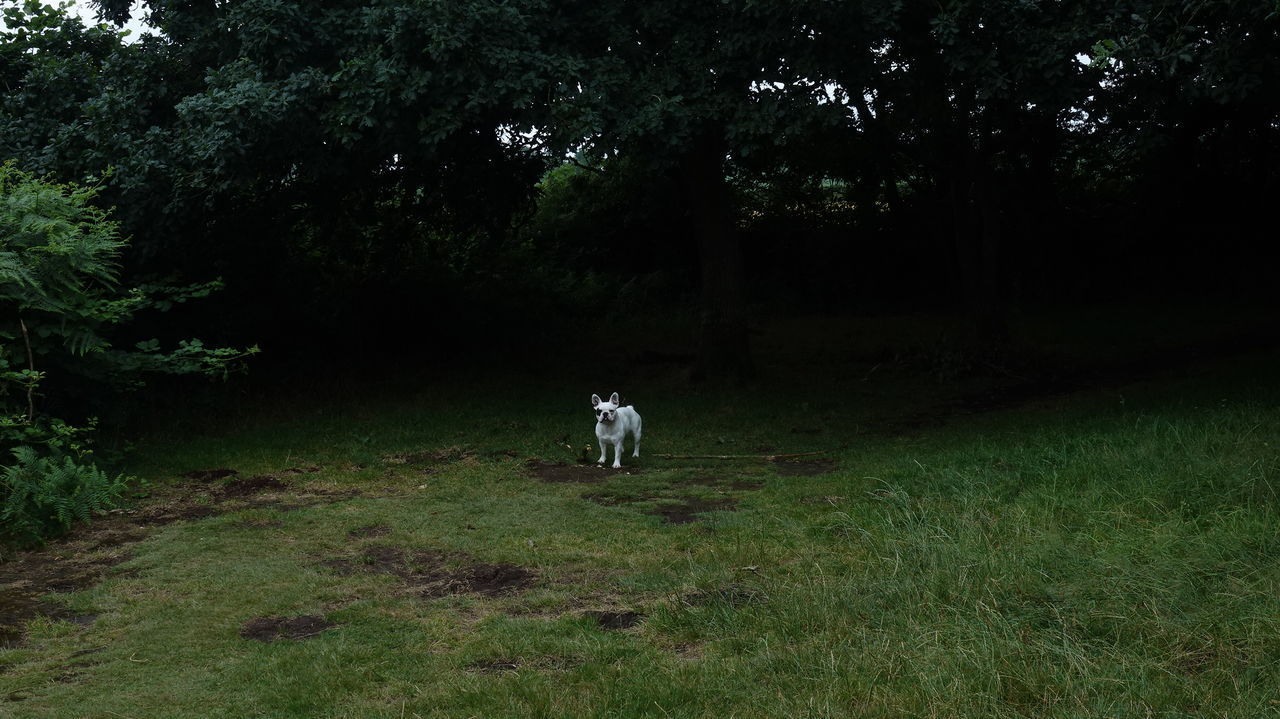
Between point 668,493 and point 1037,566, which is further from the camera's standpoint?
point 668,493

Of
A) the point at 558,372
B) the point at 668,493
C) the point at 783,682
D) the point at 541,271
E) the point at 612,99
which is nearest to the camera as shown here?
the point at 783,682

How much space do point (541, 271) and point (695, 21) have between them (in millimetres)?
11425

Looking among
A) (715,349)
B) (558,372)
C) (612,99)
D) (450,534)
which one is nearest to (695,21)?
(612,99)

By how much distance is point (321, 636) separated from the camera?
20.3 ft

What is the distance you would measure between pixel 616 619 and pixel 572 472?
4954 mm

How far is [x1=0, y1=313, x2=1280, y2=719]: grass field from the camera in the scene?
5.00 metres

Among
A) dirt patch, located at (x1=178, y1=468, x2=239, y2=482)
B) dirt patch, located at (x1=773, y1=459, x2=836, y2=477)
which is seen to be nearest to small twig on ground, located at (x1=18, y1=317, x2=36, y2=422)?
dirt patch, located at (x1=178, y1=468, x2=239, y2=482)

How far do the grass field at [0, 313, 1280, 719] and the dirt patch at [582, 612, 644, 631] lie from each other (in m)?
0.02

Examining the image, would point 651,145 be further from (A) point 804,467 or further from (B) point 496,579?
(B) point 496,579

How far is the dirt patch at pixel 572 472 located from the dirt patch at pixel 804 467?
1.52m

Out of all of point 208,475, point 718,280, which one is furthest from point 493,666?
point 718,280

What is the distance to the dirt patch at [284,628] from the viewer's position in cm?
627

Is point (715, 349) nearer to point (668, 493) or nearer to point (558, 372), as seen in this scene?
point (558, 372)

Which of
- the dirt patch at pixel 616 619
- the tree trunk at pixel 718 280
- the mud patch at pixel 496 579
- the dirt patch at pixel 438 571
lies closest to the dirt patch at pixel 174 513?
the dirt patch at pixel 438 571
